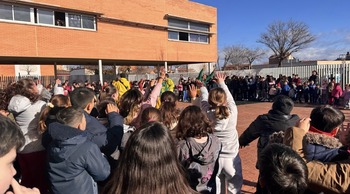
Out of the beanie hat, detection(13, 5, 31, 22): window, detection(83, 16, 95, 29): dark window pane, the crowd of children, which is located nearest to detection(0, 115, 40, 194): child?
the crowd of children

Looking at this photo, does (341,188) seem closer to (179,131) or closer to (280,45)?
(179,131)

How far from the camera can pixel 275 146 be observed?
192cm

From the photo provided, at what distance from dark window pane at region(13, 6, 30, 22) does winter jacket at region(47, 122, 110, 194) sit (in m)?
17.5

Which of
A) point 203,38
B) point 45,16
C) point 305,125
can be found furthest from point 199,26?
point 305,125

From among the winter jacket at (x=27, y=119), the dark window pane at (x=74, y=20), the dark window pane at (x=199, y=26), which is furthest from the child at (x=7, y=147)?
the dark window pane at (x=199, y=26)

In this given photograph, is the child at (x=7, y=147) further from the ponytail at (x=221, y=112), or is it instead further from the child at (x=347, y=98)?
the child at (x=347, y=98)

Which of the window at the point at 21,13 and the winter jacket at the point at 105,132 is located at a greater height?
the window at the point at 21,13

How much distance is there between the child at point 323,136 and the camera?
243 centimetres

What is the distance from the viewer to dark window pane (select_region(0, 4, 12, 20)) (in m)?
16.5

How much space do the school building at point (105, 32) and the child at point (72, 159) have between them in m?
17.1

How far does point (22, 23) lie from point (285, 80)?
16.8 m

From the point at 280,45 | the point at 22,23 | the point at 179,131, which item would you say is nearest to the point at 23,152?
the point at 179,131

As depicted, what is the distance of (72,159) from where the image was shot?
→ 8.55 feet

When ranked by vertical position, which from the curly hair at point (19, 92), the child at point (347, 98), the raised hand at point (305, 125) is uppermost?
the curly hair at point (19, 92)
